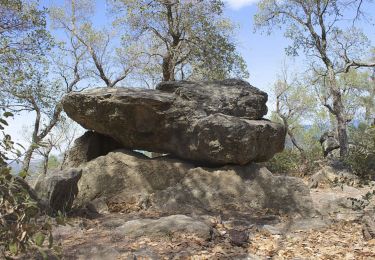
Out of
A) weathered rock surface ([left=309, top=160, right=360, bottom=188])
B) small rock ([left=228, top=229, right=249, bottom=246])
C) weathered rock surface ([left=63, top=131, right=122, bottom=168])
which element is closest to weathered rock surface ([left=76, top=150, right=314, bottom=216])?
weathered rock surface ([left=63, top=131, right=122, bottom=168])

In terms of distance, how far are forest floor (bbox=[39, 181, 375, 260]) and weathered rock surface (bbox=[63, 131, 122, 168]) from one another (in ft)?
10.3

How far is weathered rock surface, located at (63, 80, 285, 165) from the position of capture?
30.9 feet

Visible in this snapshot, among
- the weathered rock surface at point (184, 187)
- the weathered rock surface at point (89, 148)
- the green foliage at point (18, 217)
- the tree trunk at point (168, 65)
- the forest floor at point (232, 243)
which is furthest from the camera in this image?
the tree trunk at point (168, 65)

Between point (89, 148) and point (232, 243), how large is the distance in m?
5.91

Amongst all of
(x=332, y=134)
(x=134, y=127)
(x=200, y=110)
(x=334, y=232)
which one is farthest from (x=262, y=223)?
(x=332, y=134)

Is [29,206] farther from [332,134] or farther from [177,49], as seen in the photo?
[332,134]

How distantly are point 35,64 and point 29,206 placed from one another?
19.2 meters

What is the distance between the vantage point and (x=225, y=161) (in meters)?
9.62

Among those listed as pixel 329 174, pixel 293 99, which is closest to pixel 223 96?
pixel 329 174

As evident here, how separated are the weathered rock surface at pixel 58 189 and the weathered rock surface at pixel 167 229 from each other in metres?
1.78

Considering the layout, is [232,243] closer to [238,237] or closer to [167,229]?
[238,237]

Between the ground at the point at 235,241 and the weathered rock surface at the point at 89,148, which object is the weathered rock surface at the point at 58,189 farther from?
A: the weathered rock surface at the point at 89,148

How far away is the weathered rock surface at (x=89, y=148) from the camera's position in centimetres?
1072

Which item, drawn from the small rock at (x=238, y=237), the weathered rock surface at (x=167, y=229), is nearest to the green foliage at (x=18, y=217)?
the weathered rock surface at (x=167, y=229)
